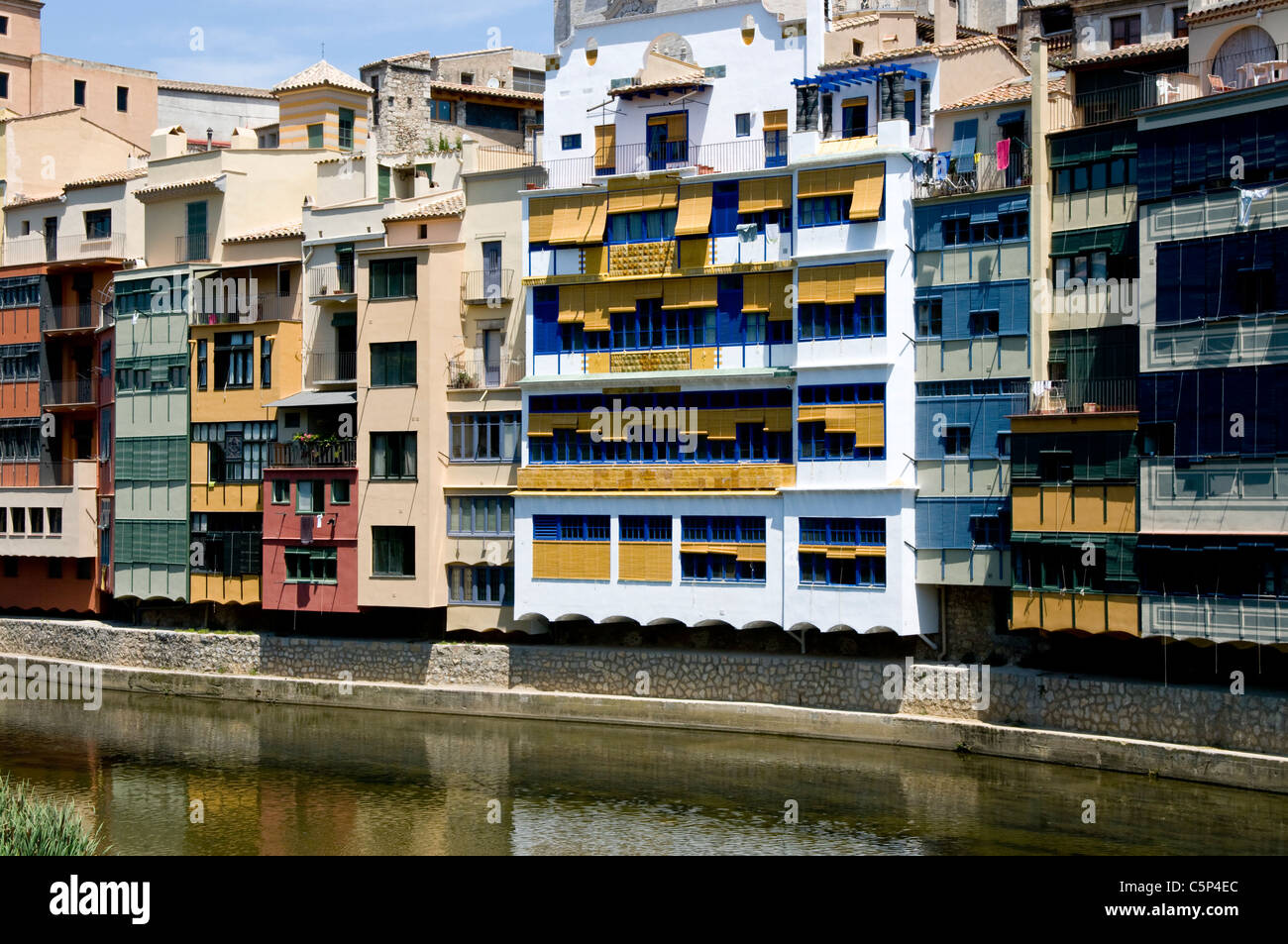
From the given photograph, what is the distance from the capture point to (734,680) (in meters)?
45.6

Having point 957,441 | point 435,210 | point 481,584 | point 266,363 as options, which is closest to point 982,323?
point 957,441

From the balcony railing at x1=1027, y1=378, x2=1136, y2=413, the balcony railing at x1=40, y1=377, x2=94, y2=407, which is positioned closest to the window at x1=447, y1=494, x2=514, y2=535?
the balcony railing at x1=1027, y1=378, x2=1136, y2=413

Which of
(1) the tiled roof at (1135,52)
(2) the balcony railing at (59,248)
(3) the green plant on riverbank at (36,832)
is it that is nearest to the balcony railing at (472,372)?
(2) the balcony railing at (59,248)

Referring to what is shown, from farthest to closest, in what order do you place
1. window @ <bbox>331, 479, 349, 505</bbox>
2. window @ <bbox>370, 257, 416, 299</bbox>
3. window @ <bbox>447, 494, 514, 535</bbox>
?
window @ <bbox>331, 479, 349, 505</bbox>
window @ <bbox>370, 257, 416, 299</bbox>
window @ <bbox>447, 494, 514, 535</bbox>

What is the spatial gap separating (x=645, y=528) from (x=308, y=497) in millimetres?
12254

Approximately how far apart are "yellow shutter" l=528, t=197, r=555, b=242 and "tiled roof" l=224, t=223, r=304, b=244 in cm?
1005

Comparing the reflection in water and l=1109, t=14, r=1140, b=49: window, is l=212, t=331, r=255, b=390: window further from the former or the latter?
l=1109, t=14, r=1140, b=49: window

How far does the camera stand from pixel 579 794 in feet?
127

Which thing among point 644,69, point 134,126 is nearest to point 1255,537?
point 644,69

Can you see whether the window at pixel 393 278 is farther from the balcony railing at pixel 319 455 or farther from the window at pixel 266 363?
the window at pixel 266 363

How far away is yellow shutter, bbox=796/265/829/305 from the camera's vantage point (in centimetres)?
4459

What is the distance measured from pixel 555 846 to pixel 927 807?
823 centimetres

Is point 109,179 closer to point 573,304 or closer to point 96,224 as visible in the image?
point 96,224
